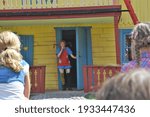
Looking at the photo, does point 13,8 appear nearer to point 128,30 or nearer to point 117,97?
point 128,30

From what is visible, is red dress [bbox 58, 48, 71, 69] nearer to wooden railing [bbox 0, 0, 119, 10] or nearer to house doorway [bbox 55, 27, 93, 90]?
house doorway [bbox 55, 27, 93, 90]

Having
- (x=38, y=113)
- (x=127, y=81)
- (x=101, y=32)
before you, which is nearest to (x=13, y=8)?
(x=101, y=32)

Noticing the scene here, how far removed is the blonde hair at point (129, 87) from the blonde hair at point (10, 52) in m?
2.60

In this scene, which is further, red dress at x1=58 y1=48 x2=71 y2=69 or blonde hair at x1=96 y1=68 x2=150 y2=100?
red dress at x1=58 y1=48 x2=71 y2=69

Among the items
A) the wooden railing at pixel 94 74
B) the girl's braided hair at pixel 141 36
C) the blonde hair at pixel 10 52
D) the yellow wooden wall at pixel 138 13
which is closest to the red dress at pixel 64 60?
the wooden railing at pixel 94 74

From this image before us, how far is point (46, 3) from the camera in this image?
14.6 m

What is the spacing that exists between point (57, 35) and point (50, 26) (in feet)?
1.43

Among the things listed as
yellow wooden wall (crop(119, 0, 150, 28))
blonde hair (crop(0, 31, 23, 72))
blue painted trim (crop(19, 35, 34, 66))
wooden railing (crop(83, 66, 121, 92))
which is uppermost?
yellow wooden wall (crop(119, 0, 150, 28))

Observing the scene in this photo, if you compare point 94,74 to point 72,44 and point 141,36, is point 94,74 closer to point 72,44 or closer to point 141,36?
point 72,44

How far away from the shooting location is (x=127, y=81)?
6.57 feet

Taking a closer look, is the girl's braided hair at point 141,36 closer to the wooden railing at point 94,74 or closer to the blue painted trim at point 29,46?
the wooden railing at point 94,74

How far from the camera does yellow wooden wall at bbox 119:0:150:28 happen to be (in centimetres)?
1555

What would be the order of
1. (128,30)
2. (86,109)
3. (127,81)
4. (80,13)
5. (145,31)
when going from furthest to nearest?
(128,30) → (80,13) → (145,31) → (86,109) → (127,81)

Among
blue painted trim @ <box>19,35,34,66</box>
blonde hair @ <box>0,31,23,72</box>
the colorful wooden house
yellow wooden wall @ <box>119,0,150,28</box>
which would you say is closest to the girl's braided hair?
blonde hair @ <box>0,31,23,72</box>
